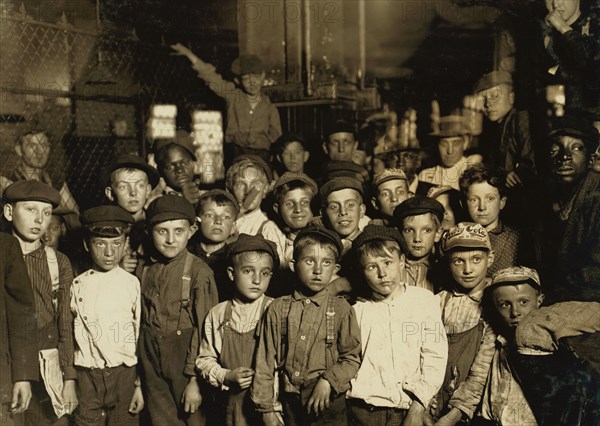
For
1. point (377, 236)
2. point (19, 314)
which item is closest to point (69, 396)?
point (19, 314)

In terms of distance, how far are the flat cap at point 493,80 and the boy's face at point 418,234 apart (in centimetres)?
256

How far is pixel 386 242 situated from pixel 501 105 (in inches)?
117

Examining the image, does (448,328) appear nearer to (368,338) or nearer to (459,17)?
(368,338)

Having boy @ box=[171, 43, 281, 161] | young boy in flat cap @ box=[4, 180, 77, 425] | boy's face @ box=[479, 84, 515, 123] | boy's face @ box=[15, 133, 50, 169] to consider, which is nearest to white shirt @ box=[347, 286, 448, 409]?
young boy in flat cap @ box=[4, 180, 77, 425]

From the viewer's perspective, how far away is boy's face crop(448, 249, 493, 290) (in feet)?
13.4

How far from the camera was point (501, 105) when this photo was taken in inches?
244

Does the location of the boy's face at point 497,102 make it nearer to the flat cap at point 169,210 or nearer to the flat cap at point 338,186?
the flat cap at point 338,186

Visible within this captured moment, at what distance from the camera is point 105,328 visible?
432 cm

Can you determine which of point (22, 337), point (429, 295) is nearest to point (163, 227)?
point (22, 337)

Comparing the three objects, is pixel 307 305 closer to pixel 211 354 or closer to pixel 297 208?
pixel 211 354

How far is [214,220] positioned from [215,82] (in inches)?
118

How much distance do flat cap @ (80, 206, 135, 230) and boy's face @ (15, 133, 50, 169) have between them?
1.87 metres

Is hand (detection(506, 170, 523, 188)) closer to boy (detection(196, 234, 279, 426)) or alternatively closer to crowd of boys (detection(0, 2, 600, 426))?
crowd of boys (detection(0, 2, 600, 426))

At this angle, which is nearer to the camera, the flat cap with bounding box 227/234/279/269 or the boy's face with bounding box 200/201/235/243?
the flat cap with bounding box 227/234/279/269
